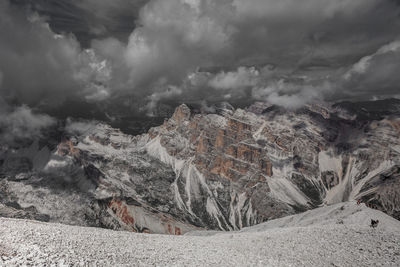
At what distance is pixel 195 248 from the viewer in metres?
45.0

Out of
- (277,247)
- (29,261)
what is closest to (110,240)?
(29,261)

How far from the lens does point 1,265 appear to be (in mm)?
25609

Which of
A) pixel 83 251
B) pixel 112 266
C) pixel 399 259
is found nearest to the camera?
pixel 112 266

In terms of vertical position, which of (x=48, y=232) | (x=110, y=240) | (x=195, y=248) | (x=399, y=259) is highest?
(x=48, y=232)

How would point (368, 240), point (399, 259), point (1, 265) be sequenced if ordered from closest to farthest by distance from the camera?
1. point (1, 265)
2. point (399, 259)
3. point (368, 240)

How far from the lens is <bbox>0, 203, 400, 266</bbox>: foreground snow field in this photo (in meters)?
31.0

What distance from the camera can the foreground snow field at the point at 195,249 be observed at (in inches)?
1219

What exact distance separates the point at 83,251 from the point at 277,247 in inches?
1307

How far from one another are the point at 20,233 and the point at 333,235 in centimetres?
5349

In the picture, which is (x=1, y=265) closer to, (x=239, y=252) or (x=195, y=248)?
(x=195, y=248)

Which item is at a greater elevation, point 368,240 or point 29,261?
point 29,261

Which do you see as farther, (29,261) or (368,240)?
(368,240)

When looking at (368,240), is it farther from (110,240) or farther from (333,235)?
(110,240)

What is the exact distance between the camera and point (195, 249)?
44.1 metres
